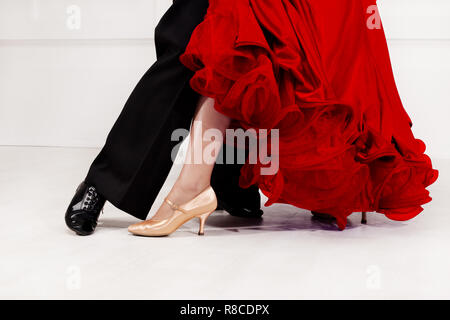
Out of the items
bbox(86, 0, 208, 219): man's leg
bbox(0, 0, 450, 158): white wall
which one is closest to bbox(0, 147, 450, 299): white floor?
bbox(86, 0, 208, 219): man's leg

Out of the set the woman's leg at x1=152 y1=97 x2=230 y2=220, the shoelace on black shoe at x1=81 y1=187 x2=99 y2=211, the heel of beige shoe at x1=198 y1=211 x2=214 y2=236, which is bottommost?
the heel of beige shoe at x1=198 y1=211 x2=214 y2=236

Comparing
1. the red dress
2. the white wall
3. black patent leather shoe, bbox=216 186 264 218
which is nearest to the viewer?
the red dress

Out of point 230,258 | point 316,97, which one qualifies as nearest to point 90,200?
point 230,258

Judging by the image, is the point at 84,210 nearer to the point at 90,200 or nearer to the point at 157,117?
the point at 90,200

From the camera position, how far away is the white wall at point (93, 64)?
3324mm

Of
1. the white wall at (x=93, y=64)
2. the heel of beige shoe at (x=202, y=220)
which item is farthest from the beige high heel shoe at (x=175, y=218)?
the white wall at (x=93, y=64)

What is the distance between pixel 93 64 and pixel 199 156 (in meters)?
2.34

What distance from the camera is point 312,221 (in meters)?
1.79

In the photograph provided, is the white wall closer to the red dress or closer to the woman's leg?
the red dress

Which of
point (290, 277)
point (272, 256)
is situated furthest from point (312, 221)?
point (290, 277)

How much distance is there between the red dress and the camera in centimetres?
141

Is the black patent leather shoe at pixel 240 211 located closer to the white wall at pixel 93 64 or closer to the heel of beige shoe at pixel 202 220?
the heel of beige shoe at pixel 202 220

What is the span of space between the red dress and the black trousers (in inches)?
2.7

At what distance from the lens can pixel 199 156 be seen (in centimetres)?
152
